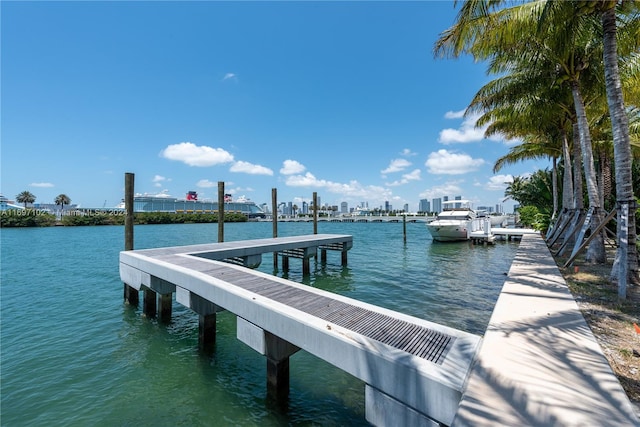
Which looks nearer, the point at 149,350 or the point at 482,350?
the point at 482,350

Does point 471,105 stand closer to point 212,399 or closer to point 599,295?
point 599,295

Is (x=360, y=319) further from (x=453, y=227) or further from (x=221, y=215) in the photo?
(x=453, y=227)

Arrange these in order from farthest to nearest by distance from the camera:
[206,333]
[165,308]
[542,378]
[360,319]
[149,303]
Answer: [149,303], [165,308], [206,333], [360,319], [542,378]

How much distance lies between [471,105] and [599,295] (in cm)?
1144

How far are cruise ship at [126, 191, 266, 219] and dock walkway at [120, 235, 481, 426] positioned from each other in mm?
97576

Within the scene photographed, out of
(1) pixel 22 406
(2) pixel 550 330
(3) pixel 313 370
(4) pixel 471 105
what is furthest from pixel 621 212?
(1) pixel 22 406

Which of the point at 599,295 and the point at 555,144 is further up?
the point at 555,144

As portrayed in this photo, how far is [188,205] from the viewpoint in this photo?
102312 mm

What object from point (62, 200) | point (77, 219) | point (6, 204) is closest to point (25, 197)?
point (62, 200)

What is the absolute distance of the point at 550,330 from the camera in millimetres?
3881

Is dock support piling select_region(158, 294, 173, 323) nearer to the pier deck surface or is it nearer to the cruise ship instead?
the pier deck surface

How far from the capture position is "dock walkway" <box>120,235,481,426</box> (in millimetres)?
2705

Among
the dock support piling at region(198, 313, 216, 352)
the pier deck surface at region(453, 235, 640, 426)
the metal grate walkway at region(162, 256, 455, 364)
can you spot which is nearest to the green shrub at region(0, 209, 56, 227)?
the dock support piling at region(198, 313, 216, 352)

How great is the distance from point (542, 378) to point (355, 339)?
1745 millimetres
